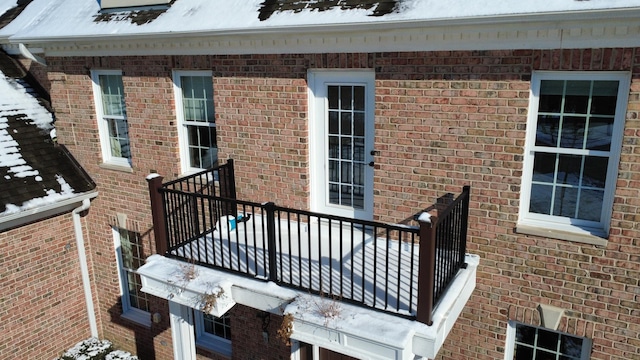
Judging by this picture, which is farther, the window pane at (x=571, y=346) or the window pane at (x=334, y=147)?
the window pane at (x=334, y=147)

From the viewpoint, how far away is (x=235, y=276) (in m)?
5.27

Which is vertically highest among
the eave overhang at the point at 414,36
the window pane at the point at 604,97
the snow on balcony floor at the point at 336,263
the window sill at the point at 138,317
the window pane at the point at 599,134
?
the eave overhang at the point at 414,36

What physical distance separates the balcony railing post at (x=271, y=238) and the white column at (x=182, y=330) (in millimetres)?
1704

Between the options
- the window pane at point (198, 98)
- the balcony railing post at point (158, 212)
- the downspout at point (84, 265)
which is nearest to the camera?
the balcony railing post at point (158, 212)

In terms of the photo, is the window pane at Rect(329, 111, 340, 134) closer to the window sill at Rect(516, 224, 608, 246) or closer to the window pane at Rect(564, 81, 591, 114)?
the window sill at Rect(516, 224, 608, 246)

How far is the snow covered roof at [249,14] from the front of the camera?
432 cm

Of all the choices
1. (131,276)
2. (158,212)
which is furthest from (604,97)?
(131,276)

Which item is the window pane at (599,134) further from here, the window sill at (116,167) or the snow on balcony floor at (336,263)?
the window sill at (116,167)

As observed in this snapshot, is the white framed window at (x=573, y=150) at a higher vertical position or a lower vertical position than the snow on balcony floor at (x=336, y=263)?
higher

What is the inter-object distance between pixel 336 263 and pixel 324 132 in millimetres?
1718

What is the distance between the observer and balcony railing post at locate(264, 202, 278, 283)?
4.78 meters

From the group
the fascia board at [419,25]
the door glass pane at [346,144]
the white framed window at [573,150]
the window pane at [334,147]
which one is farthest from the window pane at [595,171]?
the window pane at [334,147]

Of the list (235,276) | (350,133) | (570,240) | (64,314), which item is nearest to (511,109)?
(570,240)

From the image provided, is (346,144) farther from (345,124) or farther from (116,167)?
(116,167)
